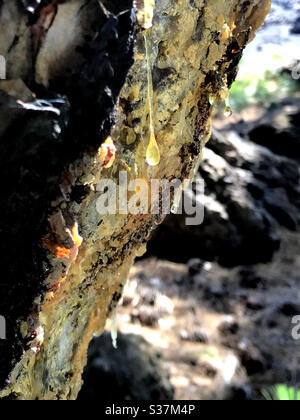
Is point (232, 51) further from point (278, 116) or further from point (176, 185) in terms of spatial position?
point (278, 116)

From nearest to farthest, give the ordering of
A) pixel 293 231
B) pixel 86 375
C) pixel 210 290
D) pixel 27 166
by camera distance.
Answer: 1. pixel 27 166
2. pixel 86 375
3. pixel 210 290
4. pixel 293 231

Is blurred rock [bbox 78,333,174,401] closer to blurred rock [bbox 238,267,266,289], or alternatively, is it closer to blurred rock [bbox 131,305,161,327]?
blurred rock [bbox 131,305,161,327]

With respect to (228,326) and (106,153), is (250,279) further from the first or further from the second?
(106,153)

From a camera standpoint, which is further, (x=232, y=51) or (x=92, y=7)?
(x=232, y=51)

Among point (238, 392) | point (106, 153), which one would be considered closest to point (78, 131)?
point (106, 153)

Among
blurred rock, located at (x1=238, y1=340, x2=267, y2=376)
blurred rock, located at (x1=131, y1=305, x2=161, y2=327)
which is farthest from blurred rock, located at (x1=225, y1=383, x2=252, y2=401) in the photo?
blurred rock, located at (x1=131, y1=305, x2=161, y2=327)
